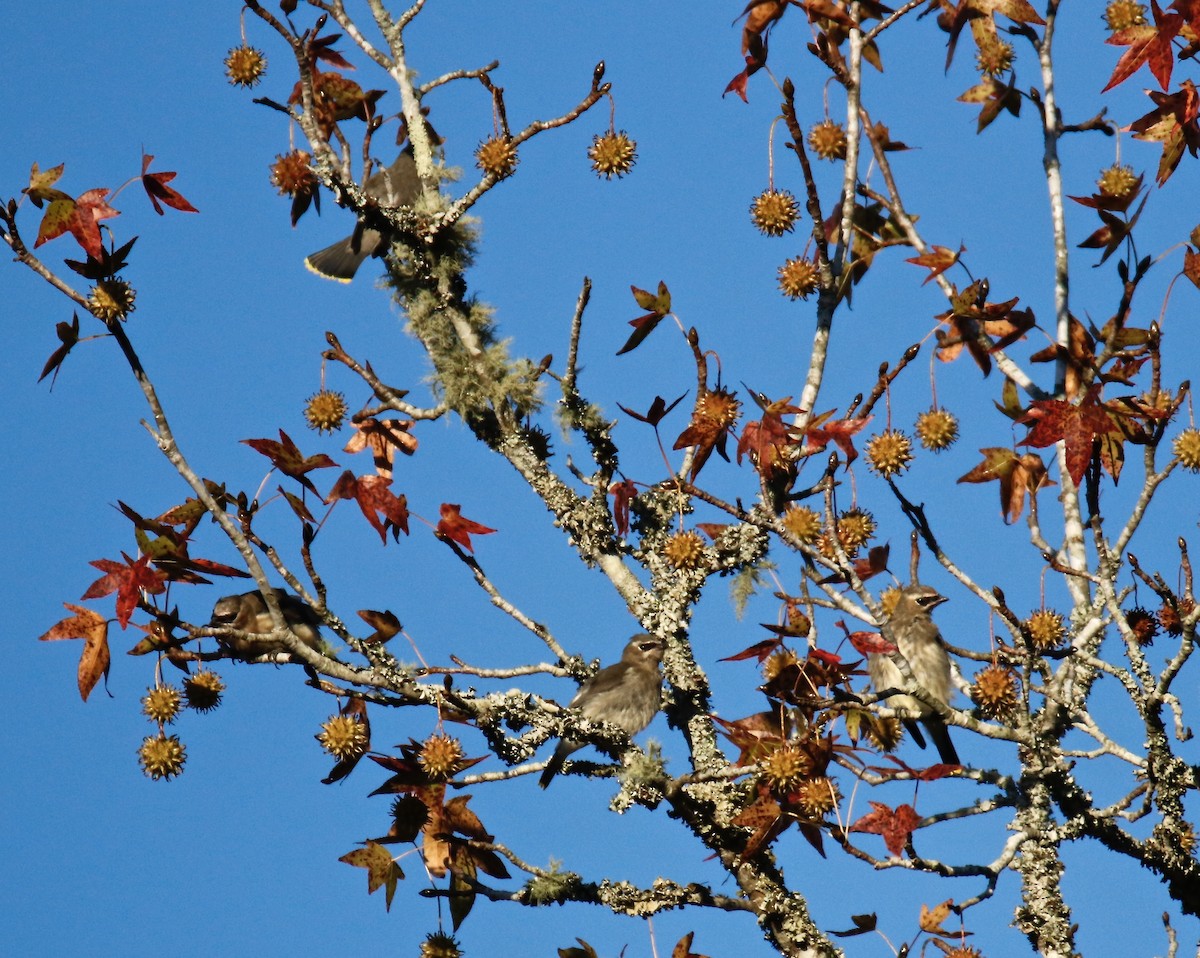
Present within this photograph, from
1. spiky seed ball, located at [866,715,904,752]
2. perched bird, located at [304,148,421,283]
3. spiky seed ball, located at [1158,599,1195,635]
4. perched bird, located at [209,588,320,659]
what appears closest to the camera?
spiky seed ball, located at [866,715,904,752]

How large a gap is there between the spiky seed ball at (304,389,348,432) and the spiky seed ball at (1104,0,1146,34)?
4.12 meters

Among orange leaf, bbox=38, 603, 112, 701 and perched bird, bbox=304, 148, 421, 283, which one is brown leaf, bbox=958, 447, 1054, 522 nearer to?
perched bird, bbox=304, 148, 421, 283

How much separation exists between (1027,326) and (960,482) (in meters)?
0.70

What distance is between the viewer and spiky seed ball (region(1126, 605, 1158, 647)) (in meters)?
6.23

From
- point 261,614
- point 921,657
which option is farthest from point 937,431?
point 261,614

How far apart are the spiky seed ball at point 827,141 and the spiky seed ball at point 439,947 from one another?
399 centimetres

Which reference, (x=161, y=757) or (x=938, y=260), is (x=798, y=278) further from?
(x=161, y=757)

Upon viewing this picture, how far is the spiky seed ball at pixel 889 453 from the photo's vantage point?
19.6 ft

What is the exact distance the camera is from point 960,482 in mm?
6105

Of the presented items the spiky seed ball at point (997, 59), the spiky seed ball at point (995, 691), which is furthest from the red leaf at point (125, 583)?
the spiky seed ball at point (997, 59)

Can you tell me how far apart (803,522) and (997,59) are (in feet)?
9.17

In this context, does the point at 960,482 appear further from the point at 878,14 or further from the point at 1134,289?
the point at 878,14

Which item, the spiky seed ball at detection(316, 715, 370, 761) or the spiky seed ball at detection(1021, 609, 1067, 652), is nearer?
the spiky seed ball at detection(316, 715, 370, 761)

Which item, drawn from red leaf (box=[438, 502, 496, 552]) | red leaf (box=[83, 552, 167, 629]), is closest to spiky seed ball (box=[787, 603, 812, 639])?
red leaf (box=[438, 502, 496, 552])
